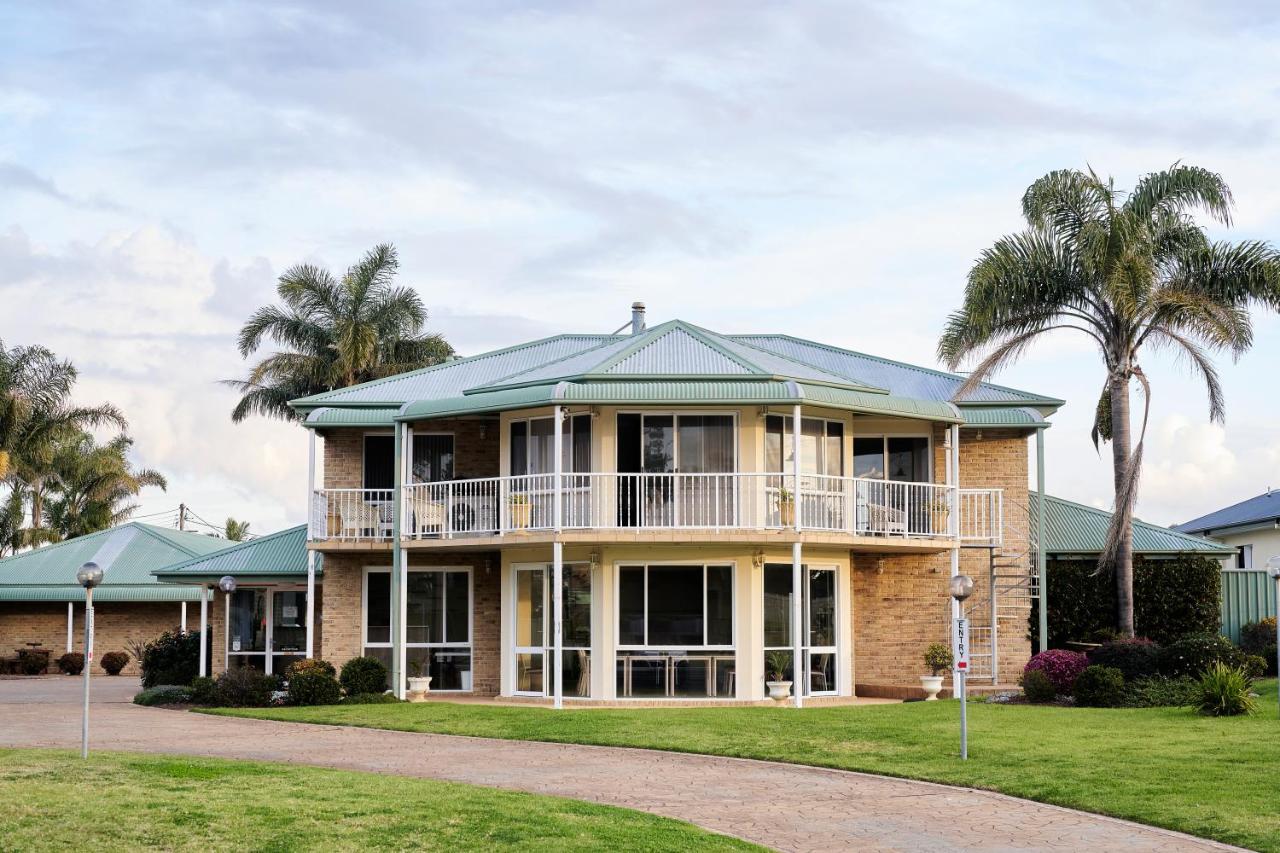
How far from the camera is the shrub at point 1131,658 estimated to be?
2359cm

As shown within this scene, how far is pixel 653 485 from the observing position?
2544 centimetres

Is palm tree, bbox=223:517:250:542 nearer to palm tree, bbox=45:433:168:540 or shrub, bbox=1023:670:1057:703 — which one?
palm tree, bbox=45:433:168:540

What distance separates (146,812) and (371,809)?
1803 millimetres

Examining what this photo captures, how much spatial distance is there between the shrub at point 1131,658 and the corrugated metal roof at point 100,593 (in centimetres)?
2766

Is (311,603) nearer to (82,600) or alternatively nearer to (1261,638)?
(1261,638)

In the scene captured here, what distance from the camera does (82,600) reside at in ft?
148

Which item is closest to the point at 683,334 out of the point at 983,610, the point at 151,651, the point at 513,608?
the point at 513,608

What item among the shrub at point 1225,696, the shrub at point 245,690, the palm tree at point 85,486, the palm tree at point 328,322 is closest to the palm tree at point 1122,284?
the shrub at point 1225,696

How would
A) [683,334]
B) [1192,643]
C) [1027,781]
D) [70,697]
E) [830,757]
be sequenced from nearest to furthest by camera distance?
[1027,781] → [830,757] → [1192,643] → [683,334] → [70,697]

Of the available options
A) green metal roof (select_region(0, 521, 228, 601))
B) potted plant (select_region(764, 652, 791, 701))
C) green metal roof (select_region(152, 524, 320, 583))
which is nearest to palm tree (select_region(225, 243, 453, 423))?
green metal roof (select_region(0, 521, 228, 601))

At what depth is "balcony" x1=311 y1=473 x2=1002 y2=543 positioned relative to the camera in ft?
82.2

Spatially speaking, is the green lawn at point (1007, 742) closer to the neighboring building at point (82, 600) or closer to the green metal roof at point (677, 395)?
the green metal roof at point (677, 395)

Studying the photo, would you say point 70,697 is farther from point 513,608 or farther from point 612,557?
point 612,557

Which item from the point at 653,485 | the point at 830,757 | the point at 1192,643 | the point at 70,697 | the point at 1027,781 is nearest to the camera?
the point at 1027,781
